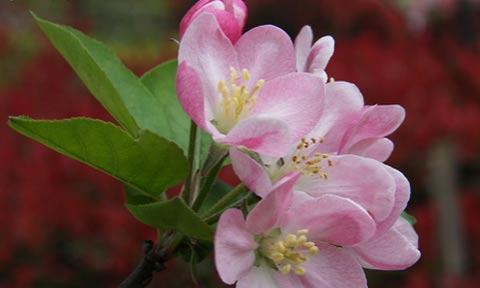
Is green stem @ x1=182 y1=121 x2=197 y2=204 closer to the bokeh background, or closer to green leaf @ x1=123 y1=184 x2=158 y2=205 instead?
green leaf @ x1=123 y1=184 x2=158 y2=205

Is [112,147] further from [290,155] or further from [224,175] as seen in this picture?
[224,175]

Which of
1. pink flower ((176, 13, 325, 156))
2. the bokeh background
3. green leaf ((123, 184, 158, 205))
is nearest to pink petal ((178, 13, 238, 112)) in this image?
pink flower ((176, 13, 325, 156))

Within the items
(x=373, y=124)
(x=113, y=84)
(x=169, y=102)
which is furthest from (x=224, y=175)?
(x=373, y=124)

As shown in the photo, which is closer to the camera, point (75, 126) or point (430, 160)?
point (75, 126)

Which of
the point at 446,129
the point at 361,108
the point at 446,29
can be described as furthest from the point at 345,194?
the point at 446,29

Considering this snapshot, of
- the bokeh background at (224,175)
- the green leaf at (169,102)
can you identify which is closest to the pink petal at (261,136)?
the green leaf at (169,102)

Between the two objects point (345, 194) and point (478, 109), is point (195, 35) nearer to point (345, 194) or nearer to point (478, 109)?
point (345, 194)
